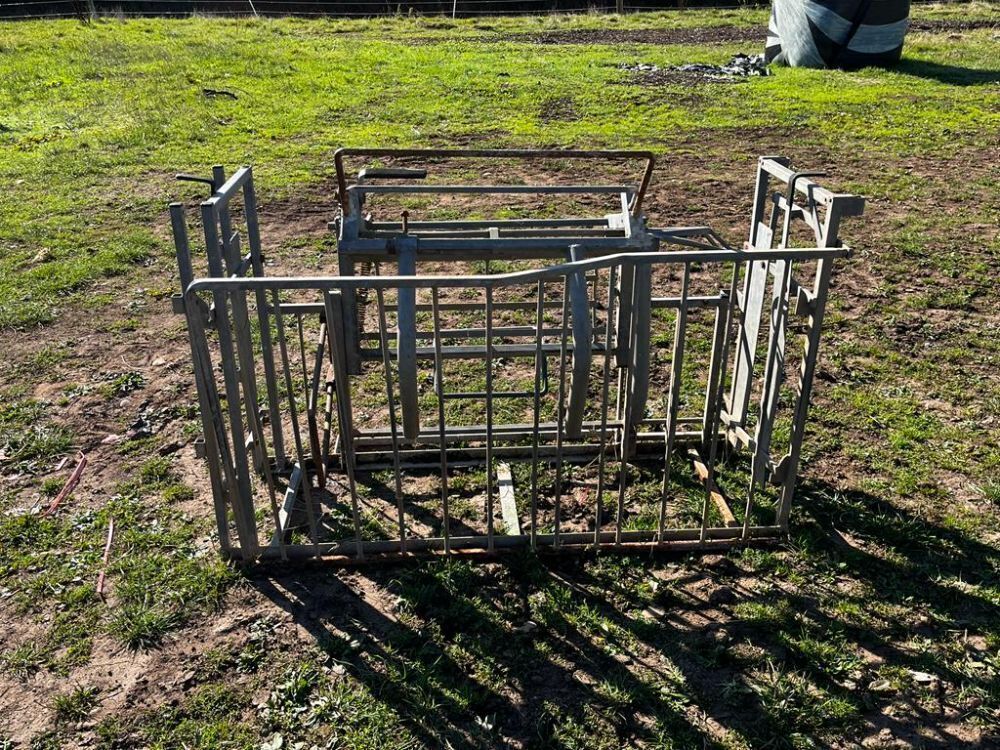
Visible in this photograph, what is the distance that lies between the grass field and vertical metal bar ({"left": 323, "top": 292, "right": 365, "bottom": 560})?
35cm

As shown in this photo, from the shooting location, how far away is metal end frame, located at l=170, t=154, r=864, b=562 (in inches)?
141

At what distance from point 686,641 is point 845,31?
55.2 feet

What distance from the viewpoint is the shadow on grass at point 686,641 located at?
3148 mm

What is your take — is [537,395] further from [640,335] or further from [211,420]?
→ [211,420]

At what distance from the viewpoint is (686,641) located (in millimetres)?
3518

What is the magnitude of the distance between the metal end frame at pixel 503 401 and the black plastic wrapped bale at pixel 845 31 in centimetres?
1411

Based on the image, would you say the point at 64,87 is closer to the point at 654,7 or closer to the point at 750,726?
Answer: the point at 750,726

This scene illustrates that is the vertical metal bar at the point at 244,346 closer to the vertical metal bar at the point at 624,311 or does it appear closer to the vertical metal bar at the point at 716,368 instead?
the vertical metal bar at the point at 624,311

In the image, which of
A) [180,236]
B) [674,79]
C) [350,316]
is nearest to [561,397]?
[350,316]

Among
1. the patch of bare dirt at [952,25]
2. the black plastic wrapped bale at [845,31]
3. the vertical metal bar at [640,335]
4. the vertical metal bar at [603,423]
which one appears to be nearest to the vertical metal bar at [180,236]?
the vertical metal bar at [603,423]

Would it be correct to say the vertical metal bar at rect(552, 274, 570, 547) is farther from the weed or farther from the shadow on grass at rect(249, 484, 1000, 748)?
the weed

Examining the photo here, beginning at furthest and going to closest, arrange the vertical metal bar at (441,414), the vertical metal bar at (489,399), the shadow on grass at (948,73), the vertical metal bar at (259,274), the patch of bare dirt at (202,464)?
the shadow on grass at (948,73) → the vertical metal bar at (259,274) → the vertical metal bar at (441,414) → the vertical metal bar at (489,399) → the patch of bare dirt at (202,464)

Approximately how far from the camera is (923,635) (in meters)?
3.53

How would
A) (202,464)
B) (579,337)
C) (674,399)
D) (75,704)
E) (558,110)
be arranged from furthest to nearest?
(558,110) < (202,464) < (674,399) < (579,337) < (75,704)
